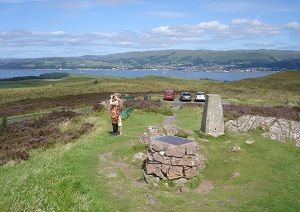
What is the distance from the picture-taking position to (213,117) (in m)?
27.5

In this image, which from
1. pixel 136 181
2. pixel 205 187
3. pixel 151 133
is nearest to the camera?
pixel 205 187

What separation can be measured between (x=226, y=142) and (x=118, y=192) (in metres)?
9.95

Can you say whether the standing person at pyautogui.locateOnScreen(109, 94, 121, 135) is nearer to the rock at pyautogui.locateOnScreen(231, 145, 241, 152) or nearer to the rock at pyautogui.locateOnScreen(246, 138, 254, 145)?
the rock at pyautogui.locateOnScreen(231, 145, 241, 152)

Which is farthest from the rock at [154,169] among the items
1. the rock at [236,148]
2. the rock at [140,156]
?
the rock at [236,148]

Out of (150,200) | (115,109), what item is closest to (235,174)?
(150,200)

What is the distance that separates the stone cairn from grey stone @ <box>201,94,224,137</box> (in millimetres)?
8258

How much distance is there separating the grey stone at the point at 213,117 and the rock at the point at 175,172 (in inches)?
351

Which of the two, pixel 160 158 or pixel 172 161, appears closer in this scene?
pixel 172 161

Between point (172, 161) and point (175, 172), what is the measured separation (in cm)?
51

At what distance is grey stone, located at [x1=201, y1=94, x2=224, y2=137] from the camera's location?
2741 centimetres

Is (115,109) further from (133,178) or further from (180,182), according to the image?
(180,182)

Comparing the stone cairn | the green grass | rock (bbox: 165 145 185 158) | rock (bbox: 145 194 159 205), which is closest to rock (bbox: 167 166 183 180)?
the stone cairn

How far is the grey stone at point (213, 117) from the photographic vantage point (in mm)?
27406

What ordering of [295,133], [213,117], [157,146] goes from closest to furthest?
1. [157,146]
2. [295,133]
3. [213,117]
